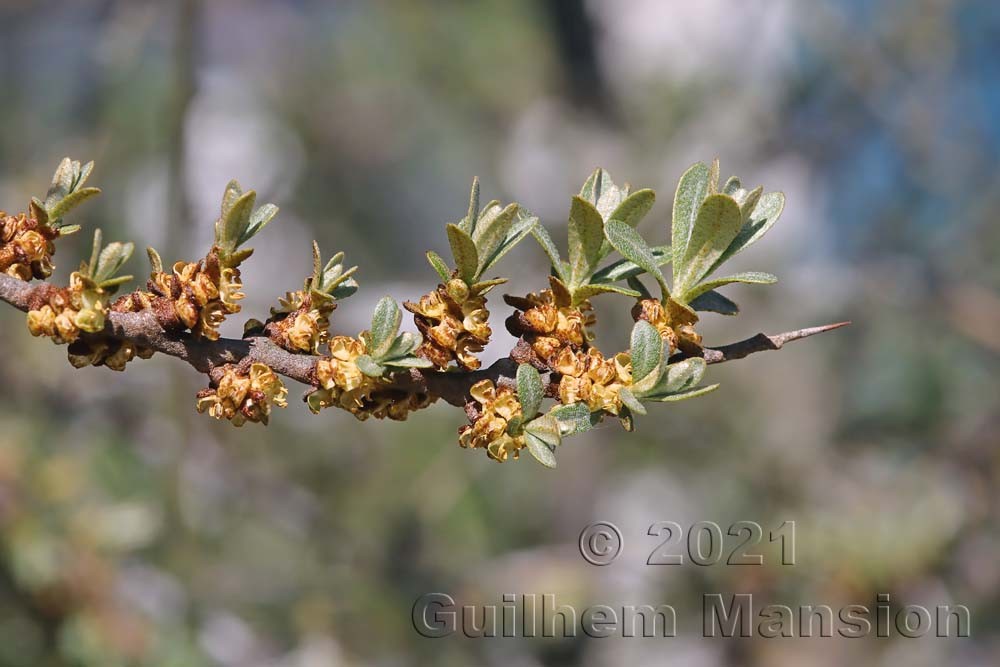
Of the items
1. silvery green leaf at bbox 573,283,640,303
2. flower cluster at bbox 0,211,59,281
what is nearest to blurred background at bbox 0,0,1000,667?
flower cluster at bbox 0,211,59,281

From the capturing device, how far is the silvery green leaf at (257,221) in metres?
0.51

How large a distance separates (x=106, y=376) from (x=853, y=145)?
209 centimetres

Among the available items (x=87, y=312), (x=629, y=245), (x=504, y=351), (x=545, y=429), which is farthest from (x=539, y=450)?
(x=504, y=351)

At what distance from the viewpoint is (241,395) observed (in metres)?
0.48

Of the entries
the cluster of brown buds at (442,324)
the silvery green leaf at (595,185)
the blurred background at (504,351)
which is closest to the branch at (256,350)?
the cluster of brown buds at (442,324)

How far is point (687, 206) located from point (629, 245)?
60mm

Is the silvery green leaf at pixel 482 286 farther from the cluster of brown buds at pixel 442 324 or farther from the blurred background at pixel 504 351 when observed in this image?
the blurred background at pixel 504 351

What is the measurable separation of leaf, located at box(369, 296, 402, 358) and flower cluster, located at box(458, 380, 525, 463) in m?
0.05

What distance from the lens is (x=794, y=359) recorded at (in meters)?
2.65

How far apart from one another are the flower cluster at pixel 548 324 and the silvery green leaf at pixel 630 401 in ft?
0.15

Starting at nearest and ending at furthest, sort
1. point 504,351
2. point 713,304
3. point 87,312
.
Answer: point 87,312 < point 713,304 < point 504,351

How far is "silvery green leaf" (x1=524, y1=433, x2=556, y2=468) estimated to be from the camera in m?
0.46

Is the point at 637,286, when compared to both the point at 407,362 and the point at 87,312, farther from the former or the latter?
the point at 87,312

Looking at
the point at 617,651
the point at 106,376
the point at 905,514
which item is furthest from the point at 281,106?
the point at 905,514
